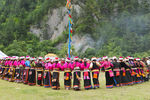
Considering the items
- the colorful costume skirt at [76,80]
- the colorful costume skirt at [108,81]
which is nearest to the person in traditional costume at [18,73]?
the colorful costume skirt at [76,80]

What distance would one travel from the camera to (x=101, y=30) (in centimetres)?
5138

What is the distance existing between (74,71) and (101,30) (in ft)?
137

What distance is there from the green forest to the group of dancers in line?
2956 centimetres

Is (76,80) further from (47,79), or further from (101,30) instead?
(101,30)

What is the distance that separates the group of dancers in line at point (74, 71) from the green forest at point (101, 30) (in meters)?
29.6

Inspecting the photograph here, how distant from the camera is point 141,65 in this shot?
13961 mm

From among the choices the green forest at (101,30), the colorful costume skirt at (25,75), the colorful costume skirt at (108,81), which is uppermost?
the green forest at (101,30)

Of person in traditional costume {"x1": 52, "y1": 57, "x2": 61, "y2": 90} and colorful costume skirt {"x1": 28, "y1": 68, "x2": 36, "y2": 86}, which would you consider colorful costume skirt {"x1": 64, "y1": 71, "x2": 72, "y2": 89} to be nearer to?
person in traditional costume {"x1": 52, "y1": 57, "x2": 61, "y2": 90}

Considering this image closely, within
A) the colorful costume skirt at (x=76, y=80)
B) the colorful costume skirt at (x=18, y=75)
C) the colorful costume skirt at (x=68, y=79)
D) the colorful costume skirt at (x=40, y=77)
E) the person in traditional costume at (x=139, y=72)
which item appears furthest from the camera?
the colorful costume skirt at (x=18, y=75)

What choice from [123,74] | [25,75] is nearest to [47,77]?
[25,75]

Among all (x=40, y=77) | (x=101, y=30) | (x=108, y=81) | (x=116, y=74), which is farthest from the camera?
(x=101, y=30)

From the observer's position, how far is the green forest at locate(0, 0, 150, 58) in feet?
153

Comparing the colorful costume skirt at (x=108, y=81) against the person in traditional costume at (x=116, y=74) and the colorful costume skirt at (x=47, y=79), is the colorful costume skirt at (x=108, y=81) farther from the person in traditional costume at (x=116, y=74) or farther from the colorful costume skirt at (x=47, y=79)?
the colorful costume skirt at (x=47, y=79)

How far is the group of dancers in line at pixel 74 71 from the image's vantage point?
10750 millimetres
